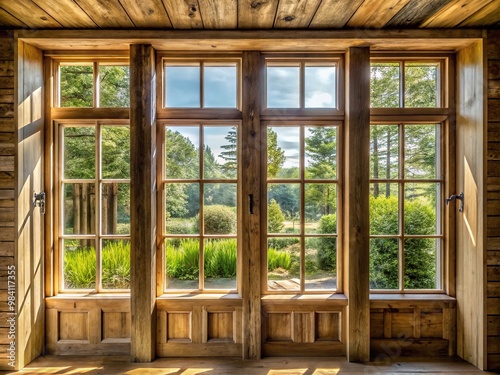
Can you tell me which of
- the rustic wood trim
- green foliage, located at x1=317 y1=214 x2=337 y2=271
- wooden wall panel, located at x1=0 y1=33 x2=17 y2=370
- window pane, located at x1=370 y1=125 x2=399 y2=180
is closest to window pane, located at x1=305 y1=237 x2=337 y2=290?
green foliage, located at x1=317 y1=214 x2=337 y2=271

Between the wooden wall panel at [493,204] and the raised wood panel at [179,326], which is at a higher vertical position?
the wooden wall panel at [493,204]

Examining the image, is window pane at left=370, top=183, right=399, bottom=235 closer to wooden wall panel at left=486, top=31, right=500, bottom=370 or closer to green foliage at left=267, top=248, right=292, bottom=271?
wooden wall panel at left=486, top=31, right=500, bottom=370

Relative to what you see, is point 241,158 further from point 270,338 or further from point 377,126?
point 270,338

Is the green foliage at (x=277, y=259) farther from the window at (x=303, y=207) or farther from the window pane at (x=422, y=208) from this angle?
the window pane at (x=422, y=208)

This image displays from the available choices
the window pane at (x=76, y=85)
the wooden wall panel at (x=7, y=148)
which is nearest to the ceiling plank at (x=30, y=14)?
the wooden wall panel at (x=7, y=148)

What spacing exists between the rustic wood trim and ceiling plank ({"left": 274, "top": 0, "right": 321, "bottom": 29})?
33cm

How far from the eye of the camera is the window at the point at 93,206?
7.95ft

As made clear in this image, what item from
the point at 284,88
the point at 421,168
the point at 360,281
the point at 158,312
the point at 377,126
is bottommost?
the point at 158,312

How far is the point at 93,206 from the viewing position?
2426mm

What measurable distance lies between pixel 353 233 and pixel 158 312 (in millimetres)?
1630

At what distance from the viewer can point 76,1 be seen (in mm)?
1824

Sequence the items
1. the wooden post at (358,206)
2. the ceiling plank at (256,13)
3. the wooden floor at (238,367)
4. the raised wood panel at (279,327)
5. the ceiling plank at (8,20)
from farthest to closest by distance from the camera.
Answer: the raised wood panel at (279,327), the wooden post at (358,206), the wooden floor at (238,367), the ceiling plank at (8,20), the ceiling plank at (256,13)

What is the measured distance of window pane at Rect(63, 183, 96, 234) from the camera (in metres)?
2.43

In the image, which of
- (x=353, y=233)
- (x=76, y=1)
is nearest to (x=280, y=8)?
(x=76, y=1)
